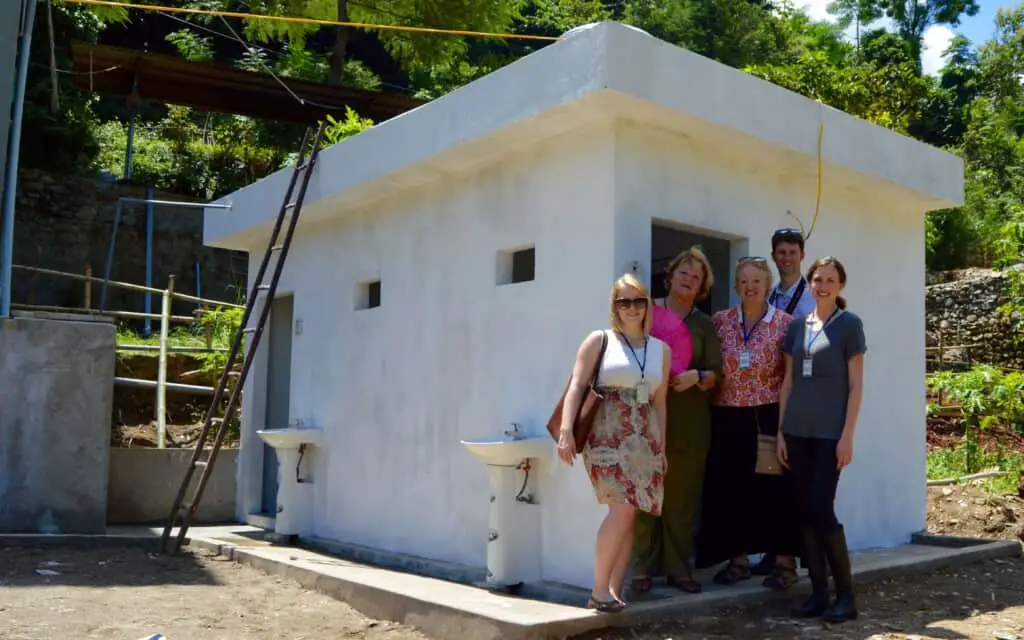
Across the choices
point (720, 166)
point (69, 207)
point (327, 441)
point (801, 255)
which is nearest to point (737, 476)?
point (801, 255)

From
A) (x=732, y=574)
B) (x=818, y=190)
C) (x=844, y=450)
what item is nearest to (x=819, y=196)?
(x=818, y=190)

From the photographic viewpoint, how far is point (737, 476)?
5035 millimetres

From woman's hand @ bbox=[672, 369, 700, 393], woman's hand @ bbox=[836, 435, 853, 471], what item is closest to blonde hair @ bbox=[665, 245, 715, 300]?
woman's hand @ bbox=[672, 369, 700, 393]

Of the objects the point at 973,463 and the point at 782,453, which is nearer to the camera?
the point at 782,453

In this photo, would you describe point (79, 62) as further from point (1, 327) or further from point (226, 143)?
point (1, 327)

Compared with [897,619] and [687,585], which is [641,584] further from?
[897,619]

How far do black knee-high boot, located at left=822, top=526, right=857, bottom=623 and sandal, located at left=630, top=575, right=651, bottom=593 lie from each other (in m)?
0.83

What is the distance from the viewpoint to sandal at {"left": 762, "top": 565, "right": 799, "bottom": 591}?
494cm

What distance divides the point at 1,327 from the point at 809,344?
579 cm

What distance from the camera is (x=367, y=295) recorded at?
7496 millimetres

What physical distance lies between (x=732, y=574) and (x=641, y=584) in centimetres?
59

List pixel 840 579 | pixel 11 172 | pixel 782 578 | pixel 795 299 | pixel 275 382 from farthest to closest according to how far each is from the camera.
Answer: pixel 275 382
pixel 11 172
pixel 795 299
pixel 782 578
pixel 840 579

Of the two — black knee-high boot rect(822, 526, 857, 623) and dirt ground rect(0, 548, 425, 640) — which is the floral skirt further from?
dirt ground rect(0, 548, 425, 640)

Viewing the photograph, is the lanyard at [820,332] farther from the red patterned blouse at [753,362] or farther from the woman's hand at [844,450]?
the woman's hand at [844,450]
